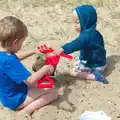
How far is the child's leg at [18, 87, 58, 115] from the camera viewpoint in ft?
10.2

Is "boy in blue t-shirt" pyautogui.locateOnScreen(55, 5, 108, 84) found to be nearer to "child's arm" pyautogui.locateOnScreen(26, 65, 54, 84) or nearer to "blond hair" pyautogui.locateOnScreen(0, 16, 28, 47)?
"child's arm" pyautogui.locateOnScreen(26, 65, 54, 84)

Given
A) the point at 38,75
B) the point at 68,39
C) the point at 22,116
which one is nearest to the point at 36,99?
the point at 22,116

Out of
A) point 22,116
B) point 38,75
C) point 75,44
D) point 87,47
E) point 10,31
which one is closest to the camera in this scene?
point 10,31

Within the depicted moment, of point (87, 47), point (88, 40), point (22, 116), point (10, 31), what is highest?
point (10, 31)

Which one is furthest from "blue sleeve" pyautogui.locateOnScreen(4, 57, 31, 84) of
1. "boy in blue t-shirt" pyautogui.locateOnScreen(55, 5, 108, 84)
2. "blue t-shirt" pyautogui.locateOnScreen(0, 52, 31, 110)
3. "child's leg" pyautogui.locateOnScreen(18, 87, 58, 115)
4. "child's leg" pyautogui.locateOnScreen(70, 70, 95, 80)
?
"child's leg" pyautogui.locateOnScreen(70, 70, 95, 80)

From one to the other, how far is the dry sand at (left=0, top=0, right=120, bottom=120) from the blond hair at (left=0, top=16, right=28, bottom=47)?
65 centimetres

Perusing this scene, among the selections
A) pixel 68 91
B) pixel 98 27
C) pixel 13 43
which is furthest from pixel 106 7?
pixel 13 43

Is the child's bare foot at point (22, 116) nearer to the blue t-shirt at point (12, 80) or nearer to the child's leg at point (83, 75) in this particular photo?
the blue t-shirt at point (12, 80)

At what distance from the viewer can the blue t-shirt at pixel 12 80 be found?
2836 mm

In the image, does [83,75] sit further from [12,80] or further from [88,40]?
[12,80]

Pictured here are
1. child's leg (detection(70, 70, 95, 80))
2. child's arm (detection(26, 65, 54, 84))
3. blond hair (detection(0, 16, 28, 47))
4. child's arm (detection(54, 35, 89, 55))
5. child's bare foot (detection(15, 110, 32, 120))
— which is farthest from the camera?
child's leg (detection(70, 70, 95, 80))

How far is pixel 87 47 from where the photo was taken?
335 centimetres

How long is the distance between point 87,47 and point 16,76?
793mm

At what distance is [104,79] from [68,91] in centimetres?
34
